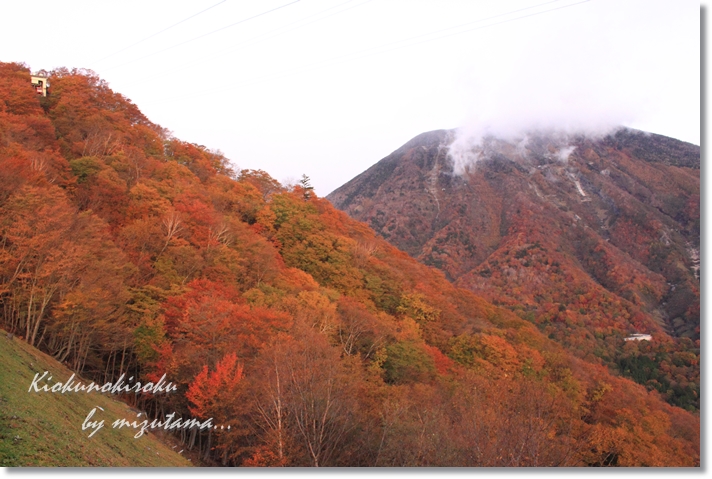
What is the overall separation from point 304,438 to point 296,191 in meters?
53.3

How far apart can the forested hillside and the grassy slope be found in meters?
3.40

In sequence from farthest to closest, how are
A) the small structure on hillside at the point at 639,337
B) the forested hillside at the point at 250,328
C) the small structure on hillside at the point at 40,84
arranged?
1. the small structure on hillside at the point at 639,337
2. the small structure on hillside at the point at 40,84
3. the forested hillside at the point at 250,328

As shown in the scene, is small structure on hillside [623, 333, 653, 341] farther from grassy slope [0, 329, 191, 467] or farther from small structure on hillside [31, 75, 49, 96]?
small structure on hillside [31, 75, 49, 96]

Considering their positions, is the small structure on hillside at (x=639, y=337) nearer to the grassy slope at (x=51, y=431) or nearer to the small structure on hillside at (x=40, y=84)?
the grassy slope at (x=51, y=431)

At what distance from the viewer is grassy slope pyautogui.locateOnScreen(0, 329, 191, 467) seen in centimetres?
859

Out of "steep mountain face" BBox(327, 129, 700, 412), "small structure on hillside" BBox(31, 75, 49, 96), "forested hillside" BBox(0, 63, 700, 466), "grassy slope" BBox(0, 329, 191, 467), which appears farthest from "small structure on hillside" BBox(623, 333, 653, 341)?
"small structure on hillside" BBox(31, 75, 49, 96)

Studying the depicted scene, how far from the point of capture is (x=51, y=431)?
9.62 metres

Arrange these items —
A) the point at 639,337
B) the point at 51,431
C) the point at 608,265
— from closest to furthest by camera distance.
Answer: the point at 51,431 < the point at 639,337 < the point at 608,265

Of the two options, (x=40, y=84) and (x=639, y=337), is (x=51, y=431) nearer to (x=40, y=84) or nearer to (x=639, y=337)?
(x=40, y=84)

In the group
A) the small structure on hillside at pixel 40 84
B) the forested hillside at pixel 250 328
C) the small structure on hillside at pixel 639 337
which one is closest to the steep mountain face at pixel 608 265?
the small structure on hillside at pixel 639 337

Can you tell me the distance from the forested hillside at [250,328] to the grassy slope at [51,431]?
11.1 feet

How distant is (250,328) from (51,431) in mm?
11976

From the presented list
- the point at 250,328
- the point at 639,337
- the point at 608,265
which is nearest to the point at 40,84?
the point at 250,328

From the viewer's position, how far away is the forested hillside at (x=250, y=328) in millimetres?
15688
